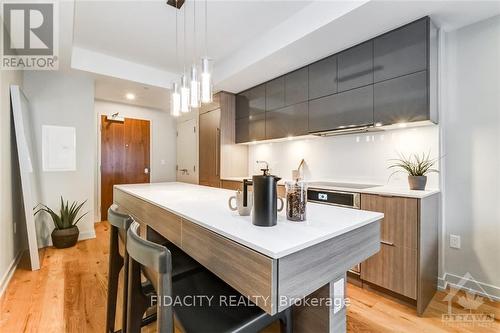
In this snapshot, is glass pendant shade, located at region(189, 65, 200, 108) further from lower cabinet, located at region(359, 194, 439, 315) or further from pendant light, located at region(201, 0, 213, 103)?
lower cabinet, located at region(359, 194, 439, 315)

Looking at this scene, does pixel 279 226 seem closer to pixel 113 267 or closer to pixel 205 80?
pixel 113 267

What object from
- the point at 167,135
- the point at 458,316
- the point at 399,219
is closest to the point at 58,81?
the point at 167,135

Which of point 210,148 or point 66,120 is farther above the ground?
point 66,120

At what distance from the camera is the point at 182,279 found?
1.20 meters

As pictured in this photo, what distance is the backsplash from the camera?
7.60ft

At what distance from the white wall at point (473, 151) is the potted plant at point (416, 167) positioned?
0.15 metres

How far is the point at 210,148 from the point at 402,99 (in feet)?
9.65

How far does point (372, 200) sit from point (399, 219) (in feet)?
0.79

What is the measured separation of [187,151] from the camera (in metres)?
5.39

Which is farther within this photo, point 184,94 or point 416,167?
point 416,167

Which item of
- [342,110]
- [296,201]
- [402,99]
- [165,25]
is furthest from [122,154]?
[402,99]

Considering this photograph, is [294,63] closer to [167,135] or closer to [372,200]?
[372,200]

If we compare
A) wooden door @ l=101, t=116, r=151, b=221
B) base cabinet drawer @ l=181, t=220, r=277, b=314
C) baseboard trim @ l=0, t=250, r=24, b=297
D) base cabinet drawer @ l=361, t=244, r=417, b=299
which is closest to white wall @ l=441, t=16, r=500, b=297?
base cabinet drawer @ l=361, t=244, r=417, b=299

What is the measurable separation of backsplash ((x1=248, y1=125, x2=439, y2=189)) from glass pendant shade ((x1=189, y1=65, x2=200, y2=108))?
41.6 inches
